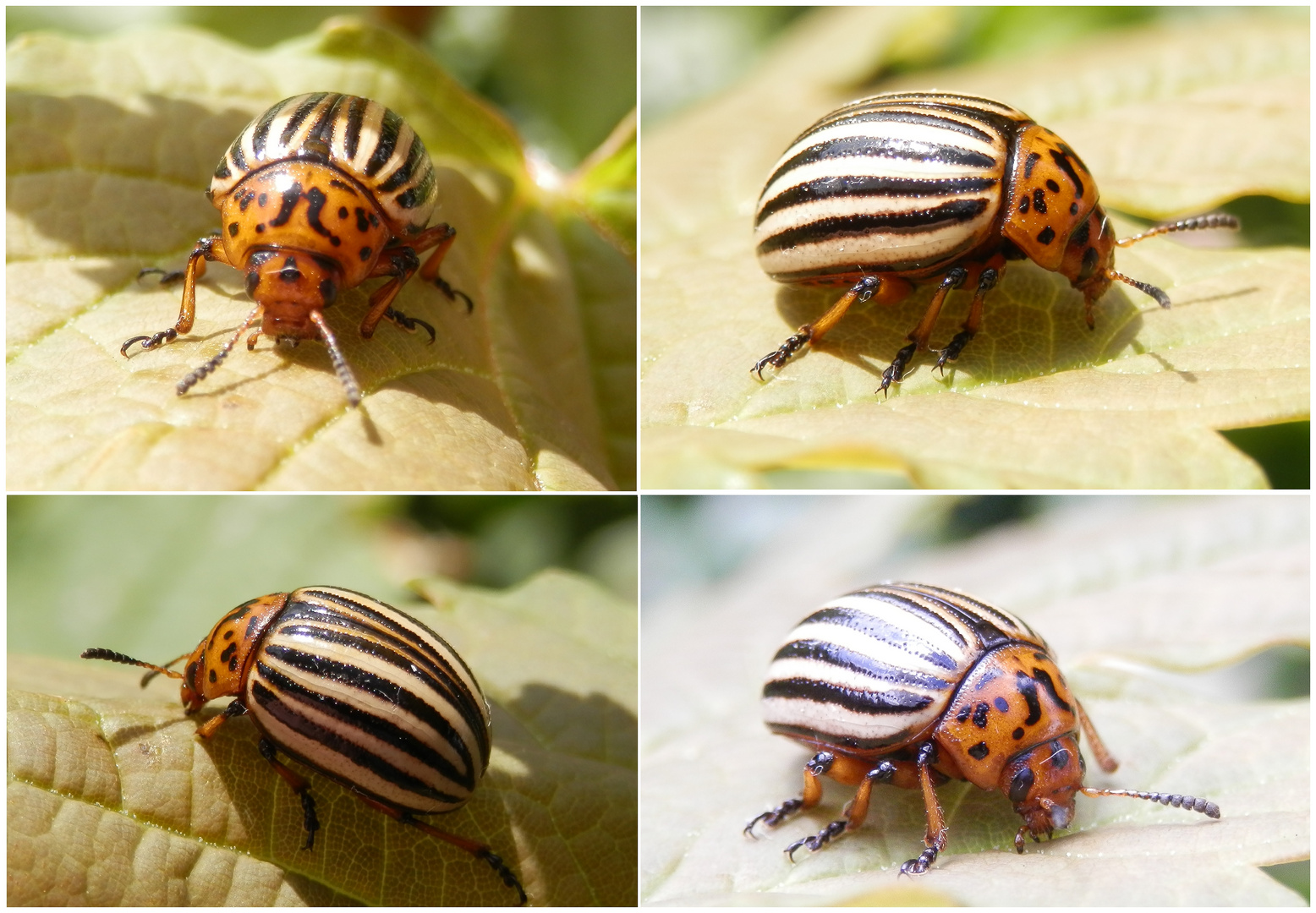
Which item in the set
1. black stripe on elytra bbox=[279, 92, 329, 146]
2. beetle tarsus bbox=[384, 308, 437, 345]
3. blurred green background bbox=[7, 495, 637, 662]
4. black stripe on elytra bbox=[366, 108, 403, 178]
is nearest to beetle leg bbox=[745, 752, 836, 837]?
beetle tarsus bbox=[384, 308, 437, 345]

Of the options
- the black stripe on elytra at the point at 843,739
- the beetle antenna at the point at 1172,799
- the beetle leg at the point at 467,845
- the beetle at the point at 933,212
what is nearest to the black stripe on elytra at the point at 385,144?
the beetle at the point at 933,212

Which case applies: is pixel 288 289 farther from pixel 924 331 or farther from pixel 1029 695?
pixel 1029 695

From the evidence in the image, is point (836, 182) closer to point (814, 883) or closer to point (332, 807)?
point (814, 883)

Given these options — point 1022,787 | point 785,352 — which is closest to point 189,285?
point 785,352

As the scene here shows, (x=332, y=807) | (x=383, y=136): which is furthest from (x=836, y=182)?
(x=332, y=807)

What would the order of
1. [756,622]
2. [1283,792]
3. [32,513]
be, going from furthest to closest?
1. [32,513]
2. [756,622]
3. [1283,792]
